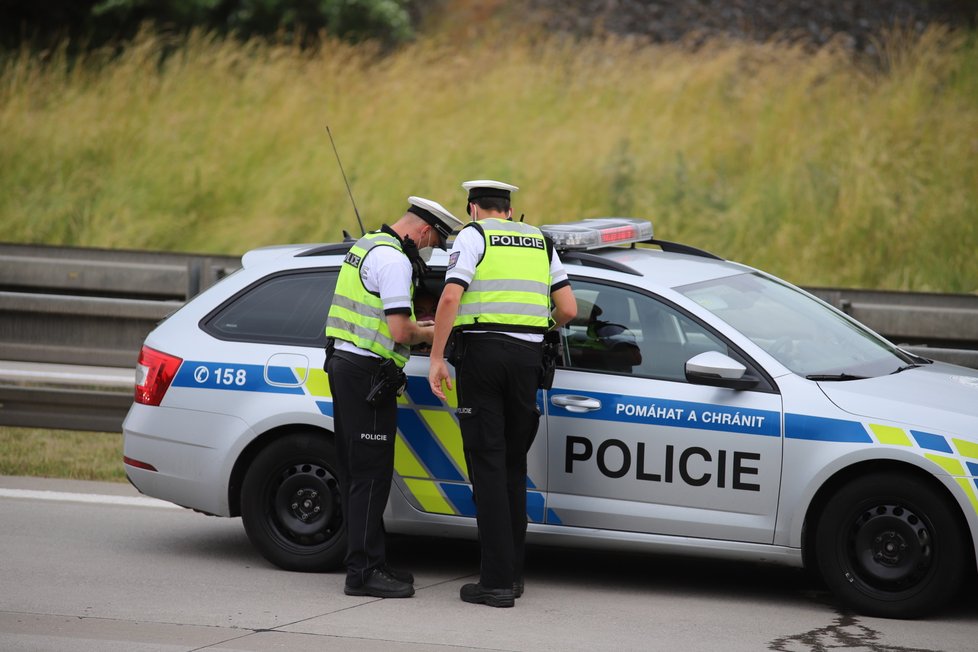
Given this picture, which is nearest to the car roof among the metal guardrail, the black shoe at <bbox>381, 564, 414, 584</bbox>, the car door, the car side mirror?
the car door

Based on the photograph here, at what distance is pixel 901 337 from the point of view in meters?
9.52

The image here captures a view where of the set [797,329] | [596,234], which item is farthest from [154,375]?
[797,329]

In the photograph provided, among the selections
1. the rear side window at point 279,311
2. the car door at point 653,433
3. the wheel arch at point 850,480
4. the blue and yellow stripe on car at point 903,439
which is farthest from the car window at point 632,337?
the rear side window at point 279,311

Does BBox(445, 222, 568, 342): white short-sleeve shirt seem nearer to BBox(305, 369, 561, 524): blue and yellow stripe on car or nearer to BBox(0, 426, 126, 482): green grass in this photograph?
BBox(305, 369, 561, 524): blue and yellow stripe on car

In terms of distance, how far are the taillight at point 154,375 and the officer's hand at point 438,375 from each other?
1487mm

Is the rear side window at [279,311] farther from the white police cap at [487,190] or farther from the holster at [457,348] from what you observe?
the white police cap at [487,190]

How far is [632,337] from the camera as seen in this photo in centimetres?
596

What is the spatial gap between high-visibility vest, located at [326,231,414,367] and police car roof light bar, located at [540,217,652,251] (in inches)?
30.7

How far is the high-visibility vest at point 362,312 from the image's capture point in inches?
229

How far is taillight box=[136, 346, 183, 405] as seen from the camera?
254 inches

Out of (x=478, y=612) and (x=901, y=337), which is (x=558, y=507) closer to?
(x=478, y=612)

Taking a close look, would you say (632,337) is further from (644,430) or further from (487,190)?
(487,190)

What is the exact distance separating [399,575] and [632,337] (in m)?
1.52

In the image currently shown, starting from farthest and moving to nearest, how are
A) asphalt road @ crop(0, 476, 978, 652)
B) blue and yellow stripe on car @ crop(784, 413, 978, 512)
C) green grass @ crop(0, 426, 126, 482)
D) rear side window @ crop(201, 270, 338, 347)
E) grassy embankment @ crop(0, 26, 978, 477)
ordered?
grassy embankment @ crop(0, 26, 978, 477) → green grass @ crop(0, 426, 126, 482) → rear side window @ crop(201, 270, 338, 347) → blue and yellow stripe on car @ crop(784, 413, 978, 512) → asphalt road @ crop(0, 476, 978, 652)
